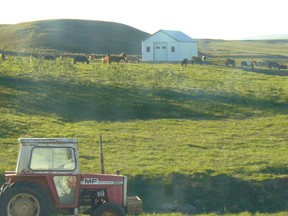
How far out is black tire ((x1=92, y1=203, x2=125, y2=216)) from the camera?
1195cm

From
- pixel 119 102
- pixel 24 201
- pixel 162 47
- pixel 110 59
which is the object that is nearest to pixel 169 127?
pixel 119 102

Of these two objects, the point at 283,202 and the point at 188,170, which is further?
the point at 188,170

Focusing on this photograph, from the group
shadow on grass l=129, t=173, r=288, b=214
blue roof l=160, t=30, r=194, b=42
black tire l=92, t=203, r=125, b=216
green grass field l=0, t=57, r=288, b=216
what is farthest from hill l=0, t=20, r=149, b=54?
black tire l=92, t=203, r=125, b=216

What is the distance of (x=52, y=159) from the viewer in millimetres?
12086

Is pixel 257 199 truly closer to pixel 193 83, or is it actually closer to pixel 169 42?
pixel 193 83

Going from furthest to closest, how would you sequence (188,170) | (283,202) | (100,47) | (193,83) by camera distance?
(100,47)
(193,83)
(188,170)
(283,202)

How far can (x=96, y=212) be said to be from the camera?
11977mm

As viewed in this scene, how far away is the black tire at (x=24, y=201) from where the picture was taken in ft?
37.8

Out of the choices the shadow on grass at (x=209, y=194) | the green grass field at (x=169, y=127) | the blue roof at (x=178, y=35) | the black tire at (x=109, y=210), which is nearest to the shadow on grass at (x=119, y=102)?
the green grass field at (x=169, y=127)

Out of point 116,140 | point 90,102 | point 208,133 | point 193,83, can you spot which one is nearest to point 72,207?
point 116,140

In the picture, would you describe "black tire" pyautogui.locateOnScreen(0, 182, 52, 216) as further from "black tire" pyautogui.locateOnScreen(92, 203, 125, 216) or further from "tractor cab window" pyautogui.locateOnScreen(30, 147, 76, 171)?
"black tire" pyautogui.locateOnScreen(92, 203, 125, 216)

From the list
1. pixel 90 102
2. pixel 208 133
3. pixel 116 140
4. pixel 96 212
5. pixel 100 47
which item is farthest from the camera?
pixel 100 47

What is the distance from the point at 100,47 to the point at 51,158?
4057 inches

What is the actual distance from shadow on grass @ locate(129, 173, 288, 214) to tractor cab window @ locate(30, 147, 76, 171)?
6.47m
